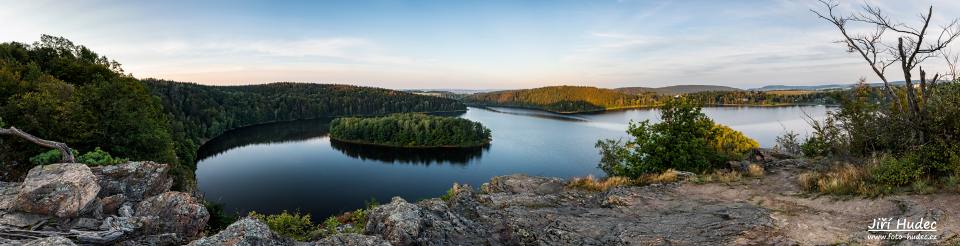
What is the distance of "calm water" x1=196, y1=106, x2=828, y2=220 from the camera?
44.5 meters

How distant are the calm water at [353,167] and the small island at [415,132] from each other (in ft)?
12.1

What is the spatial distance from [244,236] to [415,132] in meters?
80.2

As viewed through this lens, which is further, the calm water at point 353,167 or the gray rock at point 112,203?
the calm water at point 353,167

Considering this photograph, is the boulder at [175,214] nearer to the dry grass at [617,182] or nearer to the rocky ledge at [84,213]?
the rocky ledge at [84,213]

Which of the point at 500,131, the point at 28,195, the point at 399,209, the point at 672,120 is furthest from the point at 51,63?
→ the point at 500,131

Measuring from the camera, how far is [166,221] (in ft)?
25.6

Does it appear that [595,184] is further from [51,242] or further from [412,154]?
[412,154]

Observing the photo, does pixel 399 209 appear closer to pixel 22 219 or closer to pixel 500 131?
pixel 22 219

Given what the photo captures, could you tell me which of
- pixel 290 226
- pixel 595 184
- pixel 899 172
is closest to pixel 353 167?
pixel 595 184

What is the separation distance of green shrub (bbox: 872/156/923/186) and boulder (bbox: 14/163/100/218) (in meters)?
17.0

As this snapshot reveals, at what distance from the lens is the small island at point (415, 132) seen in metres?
84.4

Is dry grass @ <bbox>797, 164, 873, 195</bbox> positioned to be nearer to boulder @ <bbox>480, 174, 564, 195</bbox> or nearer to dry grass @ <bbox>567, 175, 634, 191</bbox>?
dry grass @ <bbox>567, 175, 634, 191</bbox>

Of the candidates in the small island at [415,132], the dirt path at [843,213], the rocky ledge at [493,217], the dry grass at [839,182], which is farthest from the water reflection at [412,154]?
the dirt path at [843,213]

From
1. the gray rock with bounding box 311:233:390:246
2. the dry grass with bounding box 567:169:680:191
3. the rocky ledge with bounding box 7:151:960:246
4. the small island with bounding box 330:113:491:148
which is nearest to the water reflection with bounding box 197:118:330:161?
the small island with bounding box 330:113:491:148
